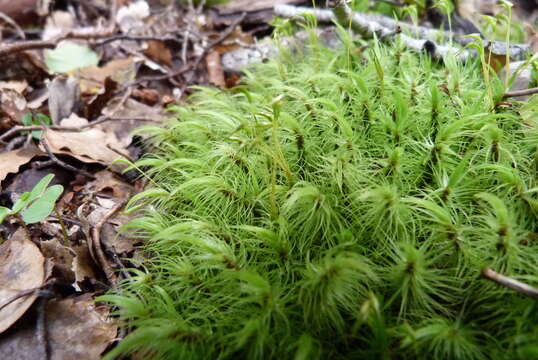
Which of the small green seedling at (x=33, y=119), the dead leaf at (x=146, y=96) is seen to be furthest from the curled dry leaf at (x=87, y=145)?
the dead leaf at (x=146, y=96)

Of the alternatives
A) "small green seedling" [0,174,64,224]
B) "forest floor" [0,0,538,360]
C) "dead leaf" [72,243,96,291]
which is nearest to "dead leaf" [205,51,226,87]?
"forest floor" [0,0,538,360]

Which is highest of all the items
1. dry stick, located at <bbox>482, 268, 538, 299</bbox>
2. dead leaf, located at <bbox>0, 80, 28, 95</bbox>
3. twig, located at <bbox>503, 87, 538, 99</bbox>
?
dead leaf, located at <bbox>0, 80, 28, 95</bbox>

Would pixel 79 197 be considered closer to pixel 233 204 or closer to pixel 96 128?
pixel 96 128

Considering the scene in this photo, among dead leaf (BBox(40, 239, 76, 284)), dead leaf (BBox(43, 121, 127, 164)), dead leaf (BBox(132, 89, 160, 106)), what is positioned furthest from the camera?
dead leaf (BBox(132, 89, 160, 106))

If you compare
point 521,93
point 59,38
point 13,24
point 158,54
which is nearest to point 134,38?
point 158,54

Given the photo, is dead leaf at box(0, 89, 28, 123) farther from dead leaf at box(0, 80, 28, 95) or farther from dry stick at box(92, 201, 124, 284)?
dry stick at box(92, 201, 124, 284)

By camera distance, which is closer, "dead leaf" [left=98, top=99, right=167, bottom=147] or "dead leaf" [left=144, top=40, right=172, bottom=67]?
"dead leaf" [left=98, top=99, right=167, bottom=147]

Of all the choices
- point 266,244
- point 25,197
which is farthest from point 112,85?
point 266,244

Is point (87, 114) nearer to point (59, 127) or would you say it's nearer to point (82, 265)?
point (59, 127)
